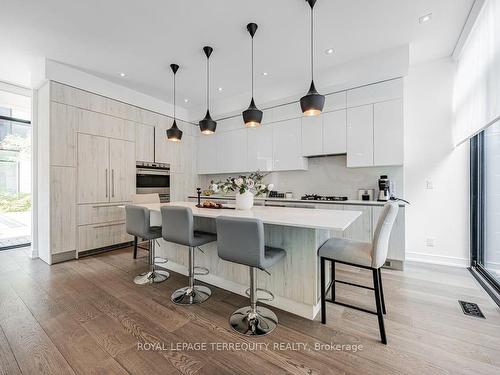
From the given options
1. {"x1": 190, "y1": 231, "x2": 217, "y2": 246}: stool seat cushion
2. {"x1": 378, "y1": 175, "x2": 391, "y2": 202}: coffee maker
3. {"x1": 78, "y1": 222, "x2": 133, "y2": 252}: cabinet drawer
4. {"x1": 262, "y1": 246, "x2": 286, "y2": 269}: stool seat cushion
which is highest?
{"x1": 378, "y1": 175, "x2": 391, "y2": 202}: coffee maker

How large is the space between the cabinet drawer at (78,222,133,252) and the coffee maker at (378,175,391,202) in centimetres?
440

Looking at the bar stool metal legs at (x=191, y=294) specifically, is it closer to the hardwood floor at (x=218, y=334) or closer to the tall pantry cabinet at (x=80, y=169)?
the hardwood floor at (x=218, y=334)

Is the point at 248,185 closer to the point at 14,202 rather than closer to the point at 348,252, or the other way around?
the point at 348,252

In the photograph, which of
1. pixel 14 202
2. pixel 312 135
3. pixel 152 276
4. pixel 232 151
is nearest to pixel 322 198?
pixel 312 135

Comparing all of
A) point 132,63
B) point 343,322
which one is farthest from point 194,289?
point 132,63

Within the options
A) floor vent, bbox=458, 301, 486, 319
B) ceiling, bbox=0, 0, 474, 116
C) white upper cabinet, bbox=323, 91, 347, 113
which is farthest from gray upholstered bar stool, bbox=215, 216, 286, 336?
white upper cabinet, bbox=323, 91, 347, 113

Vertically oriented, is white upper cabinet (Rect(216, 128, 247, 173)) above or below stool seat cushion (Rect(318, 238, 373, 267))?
above

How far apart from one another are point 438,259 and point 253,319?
3031mm

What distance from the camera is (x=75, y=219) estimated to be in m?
3.62

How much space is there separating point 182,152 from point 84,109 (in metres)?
2.03

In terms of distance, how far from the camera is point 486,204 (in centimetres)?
287

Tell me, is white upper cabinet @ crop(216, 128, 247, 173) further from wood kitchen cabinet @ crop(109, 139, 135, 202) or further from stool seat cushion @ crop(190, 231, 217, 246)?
stool seat cushion @ crop(190, 231, 217, 246)

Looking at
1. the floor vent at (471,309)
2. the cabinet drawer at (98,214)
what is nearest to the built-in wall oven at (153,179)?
the cabinet drawer at (98,214)

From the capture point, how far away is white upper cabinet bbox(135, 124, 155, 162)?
4430mm
